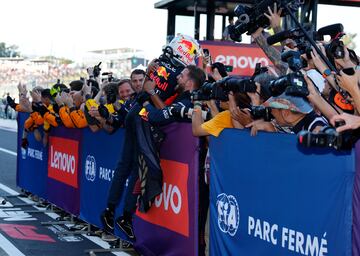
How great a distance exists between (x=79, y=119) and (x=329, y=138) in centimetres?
574

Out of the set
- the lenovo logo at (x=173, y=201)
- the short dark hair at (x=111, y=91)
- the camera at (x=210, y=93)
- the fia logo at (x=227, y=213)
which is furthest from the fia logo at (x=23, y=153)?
the fia logo at (x=227, y=213)

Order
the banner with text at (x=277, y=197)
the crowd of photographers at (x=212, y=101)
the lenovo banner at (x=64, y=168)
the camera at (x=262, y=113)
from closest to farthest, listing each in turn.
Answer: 1. the banner with text at (x=277, y=197)
2. the crowd of photographers at (x=212, y=101)
3. the camera at (x=262, y=113)
4. the lenovo banner at (x=64, y=168)

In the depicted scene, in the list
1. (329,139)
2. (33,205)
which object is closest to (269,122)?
(329,139)

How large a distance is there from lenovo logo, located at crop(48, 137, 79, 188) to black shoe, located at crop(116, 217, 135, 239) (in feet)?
7.47

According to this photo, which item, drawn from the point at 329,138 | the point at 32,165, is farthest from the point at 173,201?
the point at 32,165

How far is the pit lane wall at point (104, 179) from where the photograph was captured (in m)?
6.60

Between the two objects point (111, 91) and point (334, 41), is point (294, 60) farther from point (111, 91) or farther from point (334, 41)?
point (111, 91)

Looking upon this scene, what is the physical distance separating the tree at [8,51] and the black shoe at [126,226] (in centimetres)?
14449

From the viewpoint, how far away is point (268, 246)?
16.3 ft

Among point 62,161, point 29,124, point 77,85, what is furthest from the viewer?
point 29,124

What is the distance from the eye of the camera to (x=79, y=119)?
930 cm

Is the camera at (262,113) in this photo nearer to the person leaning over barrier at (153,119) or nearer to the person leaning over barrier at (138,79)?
the person leaning over barrier at (153,119)

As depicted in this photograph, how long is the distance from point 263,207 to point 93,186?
4.28 meters

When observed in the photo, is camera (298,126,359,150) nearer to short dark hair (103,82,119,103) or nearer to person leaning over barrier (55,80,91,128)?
short dark hair (103,82,119,103)
